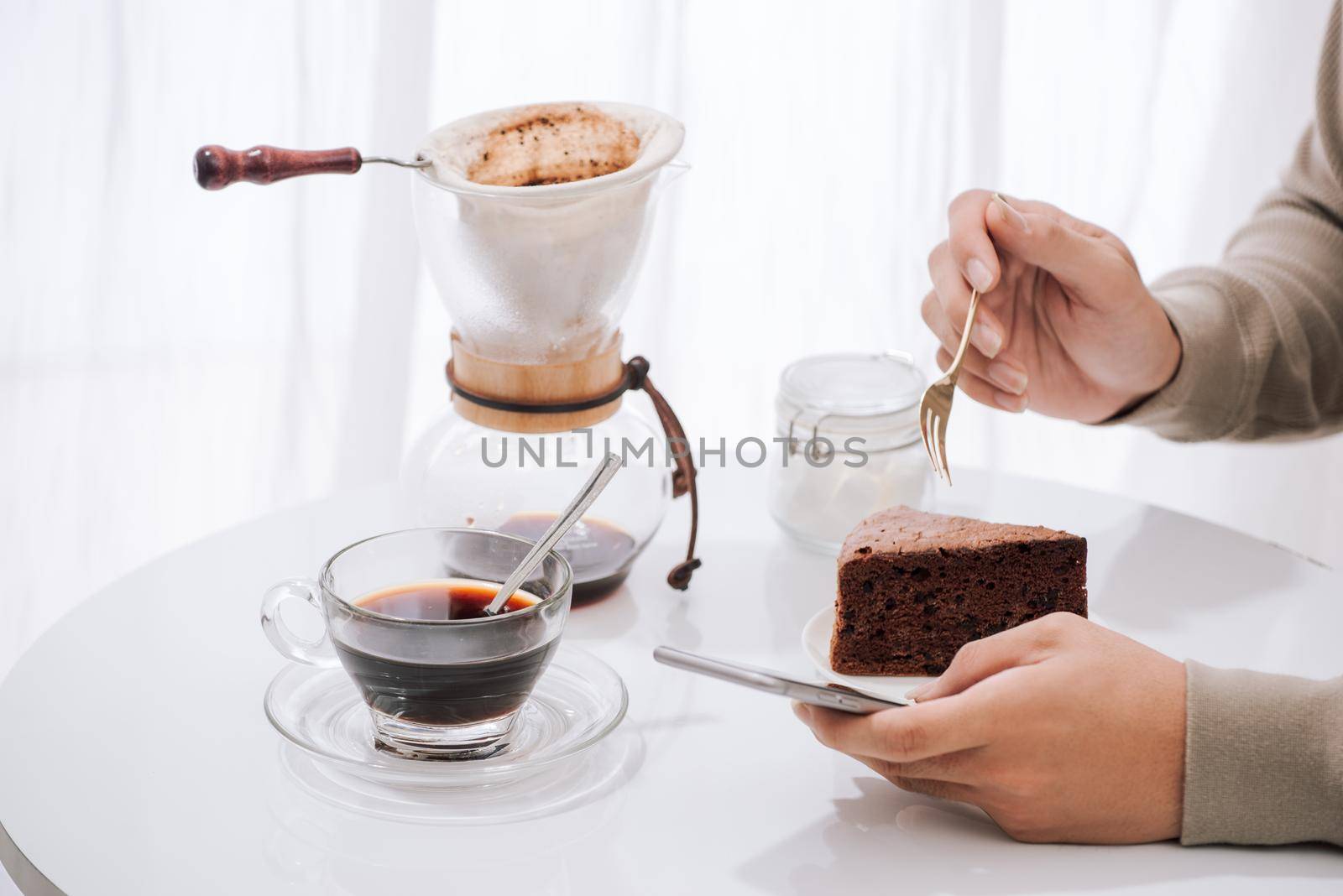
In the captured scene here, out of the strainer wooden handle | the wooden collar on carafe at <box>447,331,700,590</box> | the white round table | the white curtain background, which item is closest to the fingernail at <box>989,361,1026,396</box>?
the white round table

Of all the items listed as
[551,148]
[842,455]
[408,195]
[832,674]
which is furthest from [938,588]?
[408,195]

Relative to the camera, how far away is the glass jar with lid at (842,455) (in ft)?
3.56

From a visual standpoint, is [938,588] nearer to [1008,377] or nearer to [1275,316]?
[1008,377]

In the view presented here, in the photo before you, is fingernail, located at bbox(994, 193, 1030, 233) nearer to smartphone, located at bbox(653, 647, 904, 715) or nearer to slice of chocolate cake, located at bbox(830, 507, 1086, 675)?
slice of chocolate cake, located at bbox(830, 507, 1086, 675)

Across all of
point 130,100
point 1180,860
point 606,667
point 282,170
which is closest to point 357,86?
point 130,100

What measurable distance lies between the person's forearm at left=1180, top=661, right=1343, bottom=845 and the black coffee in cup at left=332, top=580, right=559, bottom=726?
0.36 metres

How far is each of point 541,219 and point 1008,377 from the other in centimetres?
40

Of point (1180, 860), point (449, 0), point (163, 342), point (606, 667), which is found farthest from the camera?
point (163, 342)

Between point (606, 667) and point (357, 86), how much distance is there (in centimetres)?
152

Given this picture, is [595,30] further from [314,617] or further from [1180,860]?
[1180,860]

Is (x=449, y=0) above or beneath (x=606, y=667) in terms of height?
above

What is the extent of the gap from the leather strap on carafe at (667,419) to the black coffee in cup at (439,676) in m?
0.22

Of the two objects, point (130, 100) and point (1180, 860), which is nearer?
point (1180, 860)

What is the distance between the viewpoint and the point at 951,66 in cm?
219
